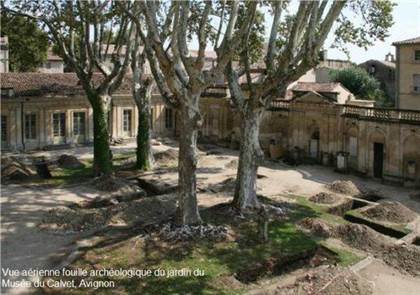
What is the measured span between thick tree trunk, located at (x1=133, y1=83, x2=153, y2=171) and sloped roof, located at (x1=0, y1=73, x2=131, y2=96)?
33.9 feet

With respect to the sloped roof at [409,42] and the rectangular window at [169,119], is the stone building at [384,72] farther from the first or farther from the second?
the rectangular window at [169,119]

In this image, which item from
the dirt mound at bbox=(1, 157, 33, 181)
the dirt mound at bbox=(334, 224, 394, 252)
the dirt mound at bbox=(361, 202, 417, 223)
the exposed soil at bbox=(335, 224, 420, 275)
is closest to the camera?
the exposed soil at bbox=(335, 224, 420, 275)

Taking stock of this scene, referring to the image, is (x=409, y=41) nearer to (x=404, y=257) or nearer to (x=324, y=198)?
(x=324, y=198)

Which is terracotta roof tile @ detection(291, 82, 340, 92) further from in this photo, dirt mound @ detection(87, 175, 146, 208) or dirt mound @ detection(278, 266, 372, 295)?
dirt mound @ detection(278, 266, 372, 295)

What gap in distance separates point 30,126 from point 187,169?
21.2 m

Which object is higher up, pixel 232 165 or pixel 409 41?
pixel 409 41

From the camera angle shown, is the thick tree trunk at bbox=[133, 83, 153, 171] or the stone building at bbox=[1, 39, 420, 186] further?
the thick tree trunk at bbox=[133, 83, 153, 171]

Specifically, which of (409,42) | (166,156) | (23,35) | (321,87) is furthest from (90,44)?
(409,42)

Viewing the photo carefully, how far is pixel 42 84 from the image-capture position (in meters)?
34.9

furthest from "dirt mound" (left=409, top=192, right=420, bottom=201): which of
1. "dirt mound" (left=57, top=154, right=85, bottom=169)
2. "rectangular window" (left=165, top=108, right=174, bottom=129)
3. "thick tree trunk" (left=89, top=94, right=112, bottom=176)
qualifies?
"rectangular window" (left=165, top=108, right=174, bottom=129)

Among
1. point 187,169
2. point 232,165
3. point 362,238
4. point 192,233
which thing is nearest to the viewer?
point 192,233

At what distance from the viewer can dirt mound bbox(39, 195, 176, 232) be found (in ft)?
55.8

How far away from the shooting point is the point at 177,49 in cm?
1492

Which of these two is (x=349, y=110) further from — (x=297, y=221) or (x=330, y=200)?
(x=297, y=221)
